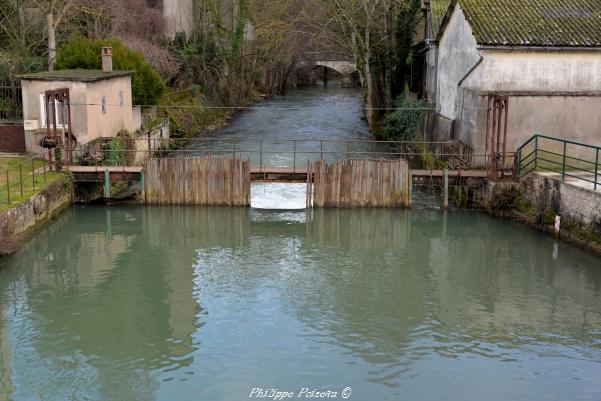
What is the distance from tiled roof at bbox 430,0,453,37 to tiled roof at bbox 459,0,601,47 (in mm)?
6280

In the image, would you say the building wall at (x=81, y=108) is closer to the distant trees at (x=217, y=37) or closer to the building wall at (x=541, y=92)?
the distant trees at (x=217, y=37)

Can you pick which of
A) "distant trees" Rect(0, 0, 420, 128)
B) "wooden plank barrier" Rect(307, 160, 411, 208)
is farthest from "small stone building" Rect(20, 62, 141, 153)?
"wooden plank barrier" Rect(307, 160, 411, 208)

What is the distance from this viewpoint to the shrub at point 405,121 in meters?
33.1

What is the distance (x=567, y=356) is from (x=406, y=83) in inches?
1048

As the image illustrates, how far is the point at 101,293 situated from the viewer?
1630cm

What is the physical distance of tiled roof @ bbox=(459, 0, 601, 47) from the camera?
920 inches

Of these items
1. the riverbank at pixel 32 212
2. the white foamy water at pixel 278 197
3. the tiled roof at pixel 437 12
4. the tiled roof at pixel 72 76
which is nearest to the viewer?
the riverbank at pixel 32 212

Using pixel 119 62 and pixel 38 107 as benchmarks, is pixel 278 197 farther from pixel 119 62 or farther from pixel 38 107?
pixel 119 62

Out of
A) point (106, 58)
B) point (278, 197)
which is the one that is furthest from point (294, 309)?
point (106, 58)

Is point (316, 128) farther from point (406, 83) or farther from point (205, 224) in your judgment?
point (205, 224)

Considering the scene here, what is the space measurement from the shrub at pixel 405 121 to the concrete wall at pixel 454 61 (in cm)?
246

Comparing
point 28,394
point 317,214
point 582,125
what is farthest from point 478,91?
point 28,394

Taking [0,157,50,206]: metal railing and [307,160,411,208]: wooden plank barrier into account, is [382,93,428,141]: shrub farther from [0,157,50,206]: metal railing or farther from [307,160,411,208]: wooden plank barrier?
[0,157,50,206]: metal railing

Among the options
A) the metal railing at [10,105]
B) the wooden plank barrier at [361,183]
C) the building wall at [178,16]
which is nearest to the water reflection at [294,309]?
the wooden plank barrier at [361,183]
